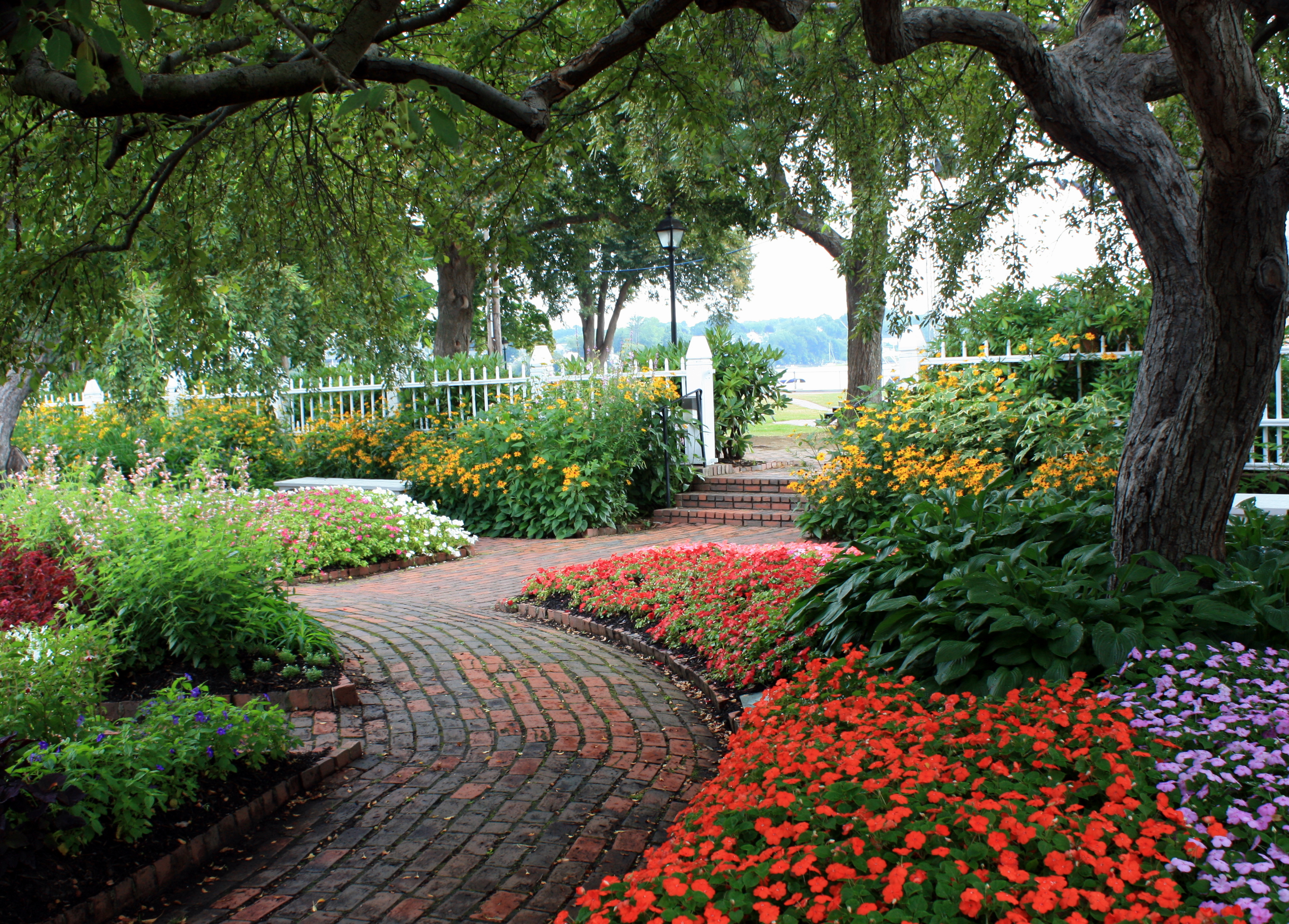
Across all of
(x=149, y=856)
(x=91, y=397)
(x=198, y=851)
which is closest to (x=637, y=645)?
(x=198, y=851)

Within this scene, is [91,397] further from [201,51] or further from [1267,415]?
[1267,415]

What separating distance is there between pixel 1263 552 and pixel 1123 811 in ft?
8.55

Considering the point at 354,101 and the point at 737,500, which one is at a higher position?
the point at 354,101

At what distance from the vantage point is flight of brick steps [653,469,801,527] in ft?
34.9

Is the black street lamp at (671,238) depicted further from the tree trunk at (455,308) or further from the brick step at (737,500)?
the tree trunk at (455,308)

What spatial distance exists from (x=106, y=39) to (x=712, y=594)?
4.58 m

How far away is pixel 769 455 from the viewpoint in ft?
50.8

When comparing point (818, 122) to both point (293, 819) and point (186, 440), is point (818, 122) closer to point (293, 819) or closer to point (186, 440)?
point (293, 819)

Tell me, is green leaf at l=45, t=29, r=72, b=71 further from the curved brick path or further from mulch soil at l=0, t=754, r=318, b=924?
the curved brick path

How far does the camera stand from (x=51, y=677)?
3371mm

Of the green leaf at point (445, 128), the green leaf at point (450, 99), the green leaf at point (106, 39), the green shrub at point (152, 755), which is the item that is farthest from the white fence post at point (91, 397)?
the green leaf at point (445, 128)

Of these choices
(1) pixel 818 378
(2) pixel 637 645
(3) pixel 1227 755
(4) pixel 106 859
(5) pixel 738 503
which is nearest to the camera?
(3) pixel 1227 755

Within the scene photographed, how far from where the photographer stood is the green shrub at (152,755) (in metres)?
2.88

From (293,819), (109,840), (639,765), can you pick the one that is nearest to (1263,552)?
(639,765)
